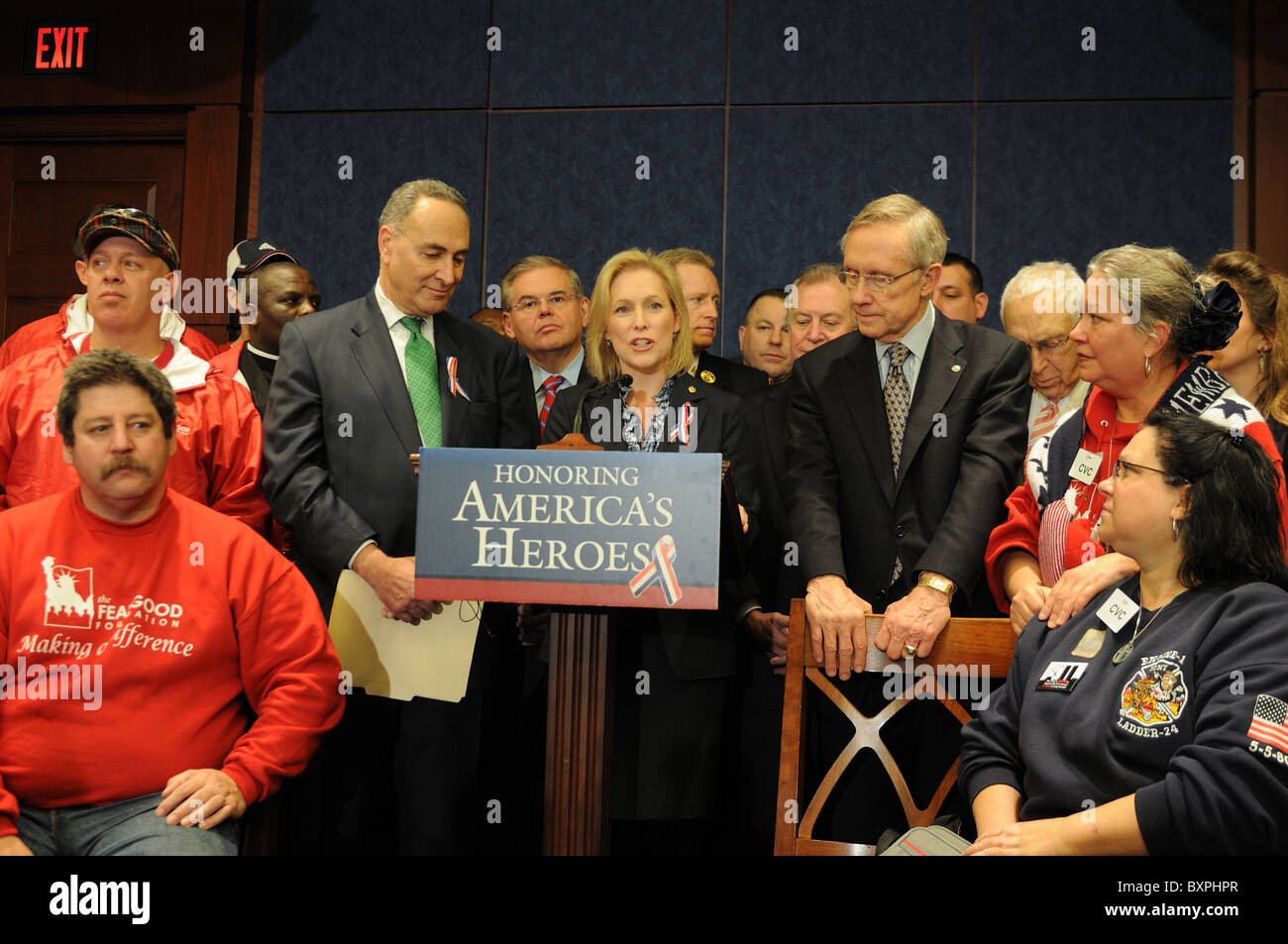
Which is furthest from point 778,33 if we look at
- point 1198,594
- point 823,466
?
point 1198,594

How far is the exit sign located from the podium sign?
13.8 feet

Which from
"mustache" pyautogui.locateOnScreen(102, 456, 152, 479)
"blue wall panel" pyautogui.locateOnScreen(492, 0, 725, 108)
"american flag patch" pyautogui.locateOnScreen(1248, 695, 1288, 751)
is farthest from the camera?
"blue wall panel" pyautogui.locateOnScreen(492, 0, 725, 108)

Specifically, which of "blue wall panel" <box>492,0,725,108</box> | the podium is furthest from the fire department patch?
"blue wall panel" <box>492,0,725,108</box>

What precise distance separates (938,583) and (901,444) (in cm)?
41

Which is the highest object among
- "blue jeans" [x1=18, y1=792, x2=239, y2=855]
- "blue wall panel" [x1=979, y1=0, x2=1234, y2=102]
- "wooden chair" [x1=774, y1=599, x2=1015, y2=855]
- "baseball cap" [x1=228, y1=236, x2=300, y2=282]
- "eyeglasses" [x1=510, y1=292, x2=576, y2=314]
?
"blue wall panel" [x1=979, y1=0, x2=1234, y2=102]

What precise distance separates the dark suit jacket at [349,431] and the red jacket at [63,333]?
0.37 meters

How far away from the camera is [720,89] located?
507cm

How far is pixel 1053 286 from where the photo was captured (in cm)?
332

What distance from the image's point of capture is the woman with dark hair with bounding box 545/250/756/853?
2.55 m

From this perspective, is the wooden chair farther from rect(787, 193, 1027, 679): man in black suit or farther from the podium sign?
the podium sign

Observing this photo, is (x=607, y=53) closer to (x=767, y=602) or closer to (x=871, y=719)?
(x=767, y=602)

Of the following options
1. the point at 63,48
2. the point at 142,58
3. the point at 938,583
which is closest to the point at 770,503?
the point at 938,583

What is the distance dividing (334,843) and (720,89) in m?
3.62
